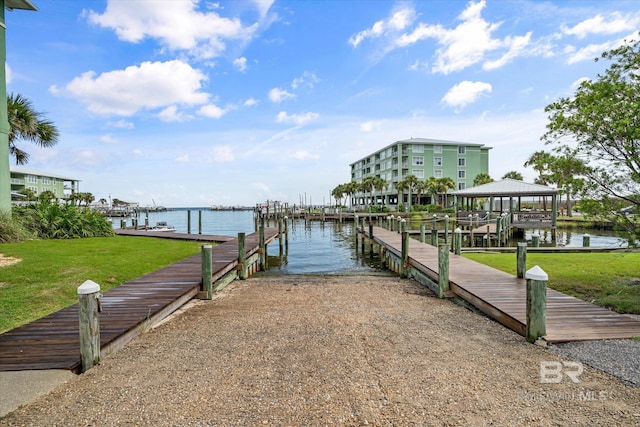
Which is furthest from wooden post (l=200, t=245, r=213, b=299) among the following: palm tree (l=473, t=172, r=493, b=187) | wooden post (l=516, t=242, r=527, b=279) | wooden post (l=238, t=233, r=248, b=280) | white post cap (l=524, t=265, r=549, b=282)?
palm tree (l=473, t=172, r=493, b=187)

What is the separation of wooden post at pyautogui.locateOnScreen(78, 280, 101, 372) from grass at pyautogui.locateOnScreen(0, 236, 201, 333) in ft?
9.52

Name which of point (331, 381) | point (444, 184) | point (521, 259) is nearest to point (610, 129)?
point (521, 259)

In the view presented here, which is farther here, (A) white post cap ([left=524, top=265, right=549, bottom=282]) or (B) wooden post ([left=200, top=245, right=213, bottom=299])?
(B) wooden post ([left=200, top=245, right=213, bottom=299])

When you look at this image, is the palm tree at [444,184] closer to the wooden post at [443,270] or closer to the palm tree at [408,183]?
the palm tree at [408,183]

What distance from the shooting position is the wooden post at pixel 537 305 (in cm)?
561

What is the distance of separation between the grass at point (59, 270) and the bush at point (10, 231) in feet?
1.55

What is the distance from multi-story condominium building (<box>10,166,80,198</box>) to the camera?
66.3m

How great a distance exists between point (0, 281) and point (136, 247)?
24.8 feet

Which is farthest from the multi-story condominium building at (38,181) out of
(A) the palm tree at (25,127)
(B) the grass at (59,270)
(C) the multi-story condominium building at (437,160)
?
(C) the multi-story condominium building at (437,160)

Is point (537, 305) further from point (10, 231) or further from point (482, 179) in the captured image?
point (482, 179)

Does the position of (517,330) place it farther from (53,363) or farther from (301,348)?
(53,363)

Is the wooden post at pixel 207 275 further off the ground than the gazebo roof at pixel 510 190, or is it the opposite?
the gazebo roof at pixel 510 190

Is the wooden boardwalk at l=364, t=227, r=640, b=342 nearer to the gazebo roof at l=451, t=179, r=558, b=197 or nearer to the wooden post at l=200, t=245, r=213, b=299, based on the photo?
the wooden post at l=200, t=245, r=213, b=299

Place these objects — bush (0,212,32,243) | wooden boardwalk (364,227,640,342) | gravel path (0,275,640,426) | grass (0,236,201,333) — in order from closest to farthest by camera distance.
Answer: gravel path (0,275,640,426) < wooden boardwalk (364,227,640,342) < grass (0,236,201,333) < bush (0,212,32,243)
